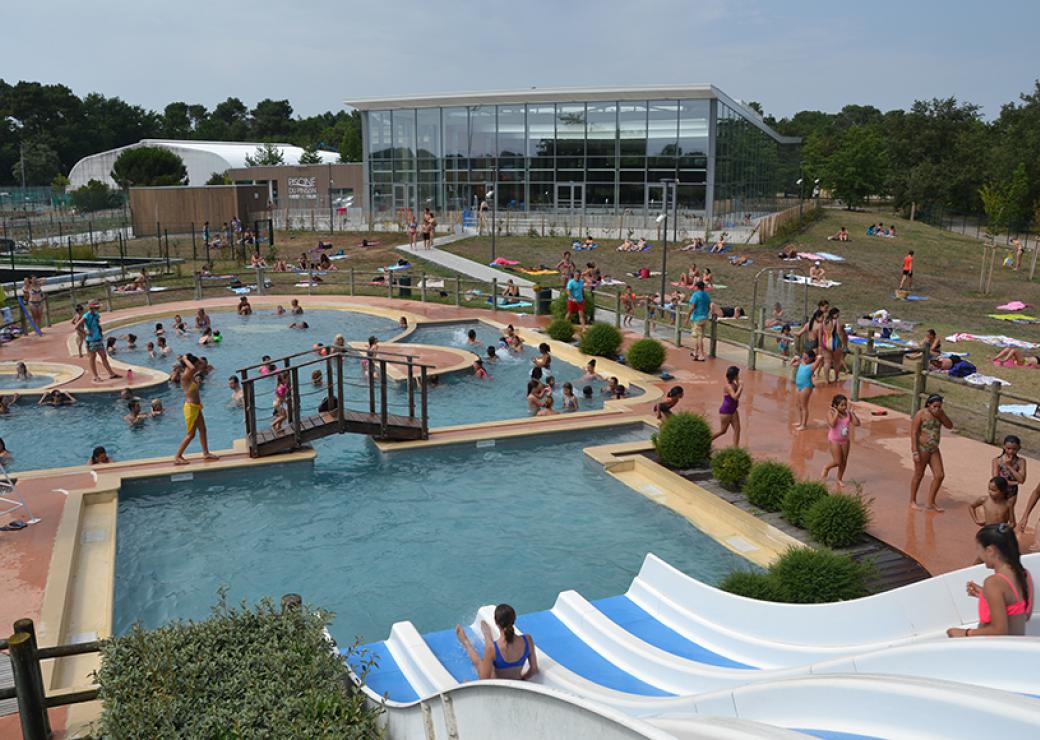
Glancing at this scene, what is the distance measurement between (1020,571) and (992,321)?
22530 millimetres

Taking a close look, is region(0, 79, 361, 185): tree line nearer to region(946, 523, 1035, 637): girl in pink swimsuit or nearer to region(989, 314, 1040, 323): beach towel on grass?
region(989, 314, 1040, 323): beach towel on grass

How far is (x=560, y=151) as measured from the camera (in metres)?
43.9

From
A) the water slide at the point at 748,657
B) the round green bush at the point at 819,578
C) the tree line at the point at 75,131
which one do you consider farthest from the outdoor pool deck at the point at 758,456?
the tree line at the point at 75,131

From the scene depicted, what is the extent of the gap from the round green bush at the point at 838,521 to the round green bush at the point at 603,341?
9986mm

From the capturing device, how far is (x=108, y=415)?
52.9 ft

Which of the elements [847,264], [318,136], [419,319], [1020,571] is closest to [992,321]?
[847,264]

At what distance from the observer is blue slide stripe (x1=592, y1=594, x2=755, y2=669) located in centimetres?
716

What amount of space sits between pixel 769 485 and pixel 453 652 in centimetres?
479

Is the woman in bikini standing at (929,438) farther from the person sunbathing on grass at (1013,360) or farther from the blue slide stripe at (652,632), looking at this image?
the person sunbathing on grass at (1013,360)

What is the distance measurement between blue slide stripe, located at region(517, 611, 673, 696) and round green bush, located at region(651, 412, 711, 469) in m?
4.29

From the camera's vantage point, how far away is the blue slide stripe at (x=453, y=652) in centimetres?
716

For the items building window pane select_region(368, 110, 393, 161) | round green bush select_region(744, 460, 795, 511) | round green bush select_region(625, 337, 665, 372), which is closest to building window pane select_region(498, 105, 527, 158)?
building window pane select_region(368, 110, 393, 161)

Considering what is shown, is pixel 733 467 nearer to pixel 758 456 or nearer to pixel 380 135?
pixel 758 456

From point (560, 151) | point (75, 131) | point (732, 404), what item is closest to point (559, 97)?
point (560, 151)
